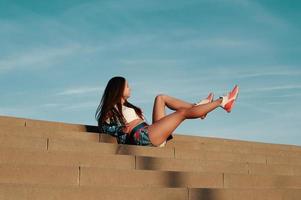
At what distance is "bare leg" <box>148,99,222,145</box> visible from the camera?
19.3 feet

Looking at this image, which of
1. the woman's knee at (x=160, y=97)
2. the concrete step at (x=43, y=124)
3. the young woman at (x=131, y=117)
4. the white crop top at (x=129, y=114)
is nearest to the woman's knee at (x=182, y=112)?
the young woman at (x=131, y=117)

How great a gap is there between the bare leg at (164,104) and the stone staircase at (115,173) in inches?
29.6

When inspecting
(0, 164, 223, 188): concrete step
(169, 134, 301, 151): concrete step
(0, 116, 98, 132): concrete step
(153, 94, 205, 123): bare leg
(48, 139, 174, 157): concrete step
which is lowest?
(0, 164, 223, 188): concrete step

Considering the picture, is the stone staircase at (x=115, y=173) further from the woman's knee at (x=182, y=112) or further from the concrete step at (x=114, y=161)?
the woman's knee at (x=182, y=112)

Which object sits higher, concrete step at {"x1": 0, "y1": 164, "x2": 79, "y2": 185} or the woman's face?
the woman's face

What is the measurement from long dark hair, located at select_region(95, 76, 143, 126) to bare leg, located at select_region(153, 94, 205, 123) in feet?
0.83

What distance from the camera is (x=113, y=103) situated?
19.9ft

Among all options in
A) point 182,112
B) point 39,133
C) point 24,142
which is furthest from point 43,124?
point 182,112

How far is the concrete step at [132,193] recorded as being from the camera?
3166 mm

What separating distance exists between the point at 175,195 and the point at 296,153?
4935 mm

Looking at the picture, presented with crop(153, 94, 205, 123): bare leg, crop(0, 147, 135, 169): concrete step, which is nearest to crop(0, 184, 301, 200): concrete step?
crop(0, 147, 135, 169): concrete step

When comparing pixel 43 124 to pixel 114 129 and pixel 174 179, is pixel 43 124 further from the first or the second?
pixel 174 179


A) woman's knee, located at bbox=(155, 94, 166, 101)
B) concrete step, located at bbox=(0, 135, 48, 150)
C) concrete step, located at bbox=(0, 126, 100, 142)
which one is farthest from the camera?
woman's knee, located at bbox=(155, 94, 166, 101)

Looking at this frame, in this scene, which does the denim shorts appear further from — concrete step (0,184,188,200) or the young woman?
concrete step (0,184,188,200)
